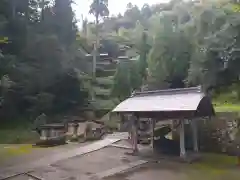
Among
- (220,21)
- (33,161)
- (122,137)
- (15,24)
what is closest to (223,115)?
(220,21)

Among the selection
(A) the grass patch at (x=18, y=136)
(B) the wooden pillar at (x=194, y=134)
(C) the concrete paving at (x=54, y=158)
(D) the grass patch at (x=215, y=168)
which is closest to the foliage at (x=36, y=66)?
(A) the grass patch at (x=18, y=136)

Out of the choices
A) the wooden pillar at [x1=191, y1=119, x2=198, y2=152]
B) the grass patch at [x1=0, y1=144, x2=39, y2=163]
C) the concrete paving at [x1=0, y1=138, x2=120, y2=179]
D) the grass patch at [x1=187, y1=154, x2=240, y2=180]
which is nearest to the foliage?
the grass patch at [x1=0, y1=144, x2=39, y2=163]

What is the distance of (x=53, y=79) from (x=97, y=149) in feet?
38.5

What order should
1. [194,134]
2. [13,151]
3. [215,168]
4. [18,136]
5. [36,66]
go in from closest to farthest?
[215,168], [194,134], [13,151], [18,136], [36,66]

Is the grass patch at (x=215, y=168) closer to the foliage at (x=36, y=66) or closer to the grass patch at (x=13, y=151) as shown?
the grass patch at (x=13, y=151)

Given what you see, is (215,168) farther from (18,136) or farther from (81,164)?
(18,136)

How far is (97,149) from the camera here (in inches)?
592

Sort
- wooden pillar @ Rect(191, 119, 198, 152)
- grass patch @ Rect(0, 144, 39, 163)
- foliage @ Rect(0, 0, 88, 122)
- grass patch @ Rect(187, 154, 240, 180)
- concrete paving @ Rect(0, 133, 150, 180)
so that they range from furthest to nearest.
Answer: foliage @ Rect(0, 0, 88, 122)
grass patch @ Rect(0, 144, 39, 163)
wooden pillar @ Rect(191, 119, 198, 152)
concrete paving @ Rect(0, 133, 150, 180)
grass patch @ Rect(187, 154, 240, 180)

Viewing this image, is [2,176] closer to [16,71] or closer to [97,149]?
[97,149]

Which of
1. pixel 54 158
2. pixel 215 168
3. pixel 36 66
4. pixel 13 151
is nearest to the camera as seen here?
pixel 215 168

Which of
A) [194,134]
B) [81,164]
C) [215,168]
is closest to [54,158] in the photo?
[81,164]

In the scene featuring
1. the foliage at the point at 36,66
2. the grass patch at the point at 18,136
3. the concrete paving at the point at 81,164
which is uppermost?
the foliage at the point at 36,66

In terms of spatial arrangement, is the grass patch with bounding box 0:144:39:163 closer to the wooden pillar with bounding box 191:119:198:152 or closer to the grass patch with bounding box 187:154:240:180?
the wooden pillar with bounding box 191:119:198:152

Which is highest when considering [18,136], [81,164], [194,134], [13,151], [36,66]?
[36,66]
